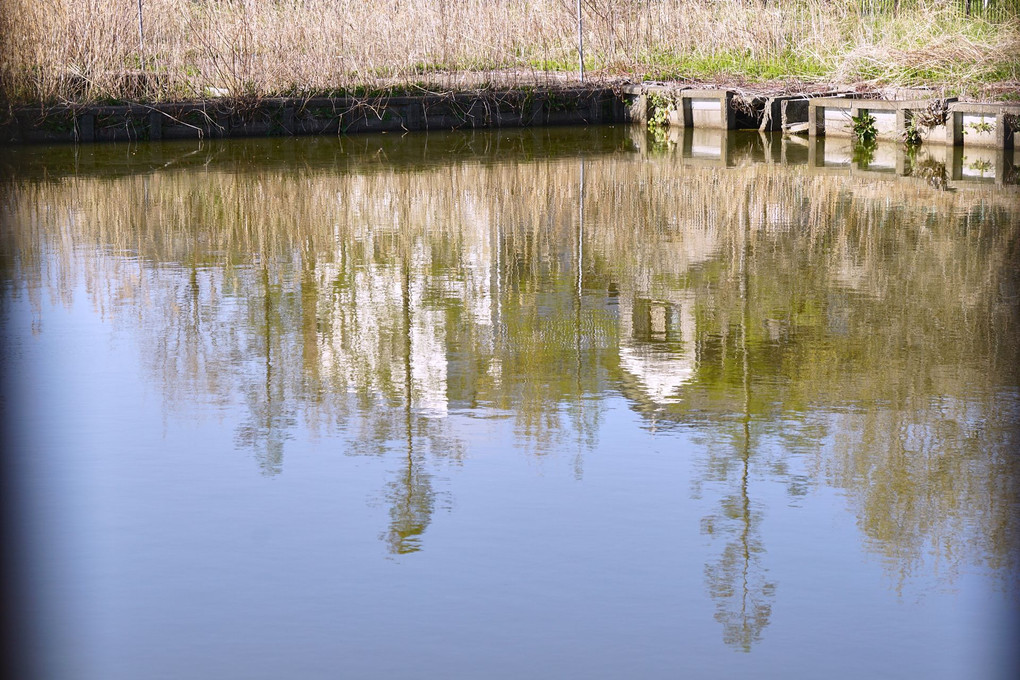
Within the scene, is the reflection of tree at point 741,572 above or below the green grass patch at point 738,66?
below

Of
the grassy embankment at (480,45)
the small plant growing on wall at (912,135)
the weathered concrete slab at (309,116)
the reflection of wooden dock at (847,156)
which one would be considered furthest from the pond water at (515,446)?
the grassy embankment at (480,45)

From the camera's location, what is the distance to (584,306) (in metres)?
6.38

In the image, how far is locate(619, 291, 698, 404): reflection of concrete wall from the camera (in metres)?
5.08

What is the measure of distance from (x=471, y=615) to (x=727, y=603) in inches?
25.3

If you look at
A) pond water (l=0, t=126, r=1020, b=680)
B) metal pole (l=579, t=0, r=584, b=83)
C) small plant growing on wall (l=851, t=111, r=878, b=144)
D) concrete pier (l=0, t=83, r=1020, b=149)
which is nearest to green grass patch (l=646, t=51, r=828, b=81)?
concrete pier (l=0, t=83, r=1020, b=149)

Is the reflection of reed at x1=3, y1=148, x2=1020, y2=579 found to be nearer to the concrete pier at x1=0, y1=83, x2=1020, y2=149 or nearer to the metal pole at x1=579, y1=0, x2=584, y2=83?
the concrete pier at x1=0, y1=83, x2=1020, y2=149

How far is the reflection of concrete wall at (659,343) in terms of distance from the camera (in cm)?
Result: 508

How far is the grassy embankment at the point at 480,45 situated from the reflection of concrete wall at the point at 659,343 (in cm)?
796

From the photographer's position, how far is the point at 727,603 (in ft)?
10.5

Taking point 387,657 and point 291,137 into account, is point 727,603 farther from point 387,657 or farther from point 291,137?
point 291,137

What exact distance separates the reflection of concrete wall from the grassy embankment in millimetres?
7964

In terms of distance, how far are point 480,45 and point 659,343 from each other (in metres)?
11.2

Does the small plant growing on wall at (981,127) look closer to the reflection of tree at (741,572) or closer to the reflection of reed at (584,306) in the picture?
the reflection of reed at (584,306)

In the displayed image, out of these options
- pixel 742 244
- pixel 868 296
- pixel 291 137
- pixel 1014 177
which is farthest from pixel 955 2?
pixel 868 296
